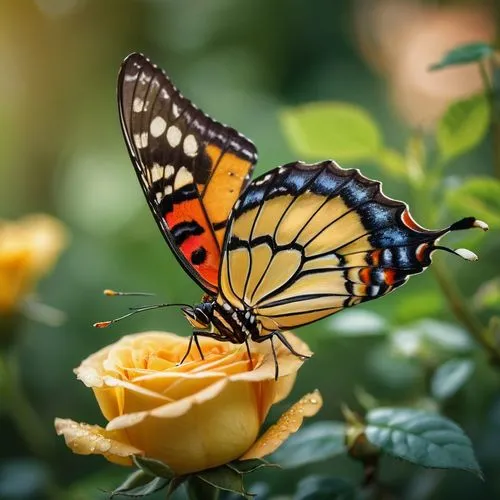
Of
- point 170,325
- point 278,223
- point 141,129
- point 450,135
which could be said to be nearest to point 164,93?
point 141,129

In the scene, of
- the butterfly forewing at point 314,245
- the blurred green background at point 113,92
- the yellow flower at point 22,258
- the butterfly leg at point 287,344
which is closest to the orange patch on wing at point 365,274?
the butterfly forewing at point 314,245

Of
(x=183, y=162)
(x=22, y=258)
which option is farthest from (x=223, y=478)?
(x=22, y=258)

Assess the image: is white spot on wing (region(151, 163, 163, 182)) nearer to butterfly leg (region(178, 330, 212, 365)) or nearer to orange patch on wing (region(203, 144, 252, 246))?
orange patch on wing (region(203, 144, 252, 246))

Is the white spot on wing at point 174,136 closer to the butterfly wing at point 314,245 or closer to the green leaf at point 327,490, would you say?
the butterfly wing at point 314,245

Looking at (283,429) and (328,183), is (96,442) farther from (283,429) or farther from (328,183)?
(328,183)

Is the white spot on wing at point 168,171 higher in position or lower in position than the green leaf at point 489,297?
higher

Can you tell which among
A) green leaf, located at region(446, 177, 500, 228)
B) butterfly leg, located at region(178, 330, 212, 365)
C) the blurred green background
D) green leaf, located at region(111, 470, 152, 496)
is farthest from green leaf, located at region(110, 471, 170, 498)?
the blurred green background
